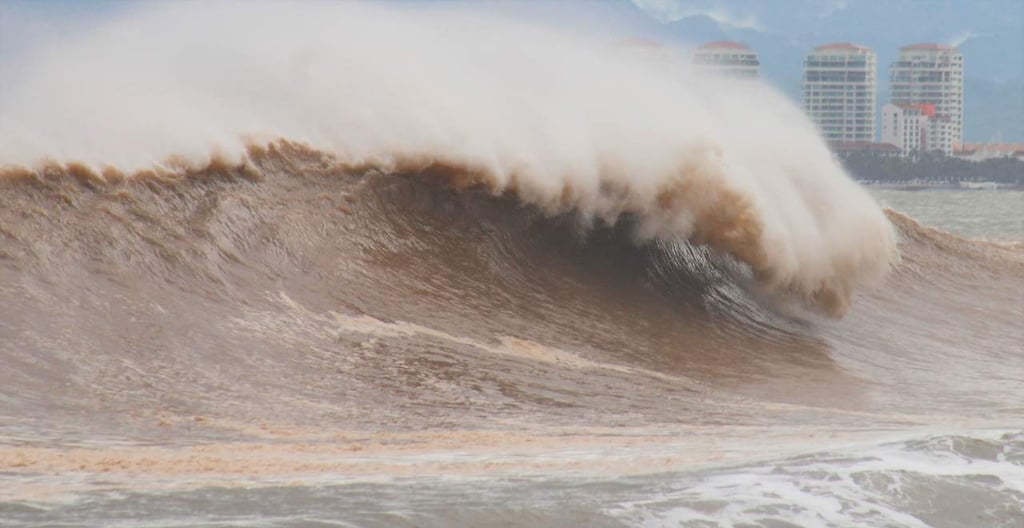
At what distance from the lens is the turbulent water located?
7387 millimetres

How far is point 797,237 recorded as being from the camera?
50.5 feet

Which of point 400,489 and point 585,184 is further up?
point 585,184

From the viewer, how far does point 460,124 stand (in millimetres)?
14812

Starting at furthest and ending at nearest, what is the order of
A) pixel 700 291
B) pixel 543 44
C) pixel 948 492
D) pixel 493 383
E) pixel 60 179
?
1. pixel 543 44
2. pixel 700 291
3. pixel 60 179
4. pixel 493 383
5. pixel 948 492

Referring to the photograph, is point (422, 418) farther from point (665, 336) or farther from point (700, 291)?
point (700, 291)

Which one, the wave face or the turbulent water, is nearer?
the turbulent water

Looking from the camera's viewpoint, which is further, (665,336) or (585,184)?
(585,184)

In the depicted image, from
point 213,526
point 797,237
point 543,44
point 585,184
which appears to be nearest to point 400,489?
point 213,526

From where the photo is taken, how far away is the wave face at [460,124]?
13719 mm

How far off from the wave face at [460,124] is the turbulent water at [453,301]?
0.04 metres

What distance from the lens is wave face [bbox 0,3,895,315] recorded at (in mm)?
13719

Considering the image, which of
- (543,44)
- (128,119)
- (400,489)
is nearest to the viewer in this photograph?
(400,489)

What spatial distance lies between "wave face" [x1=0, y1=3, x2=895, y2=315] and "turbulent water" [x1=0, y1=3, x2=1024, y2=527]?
39 mm

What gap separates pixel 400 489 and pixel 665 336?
6379 mm
